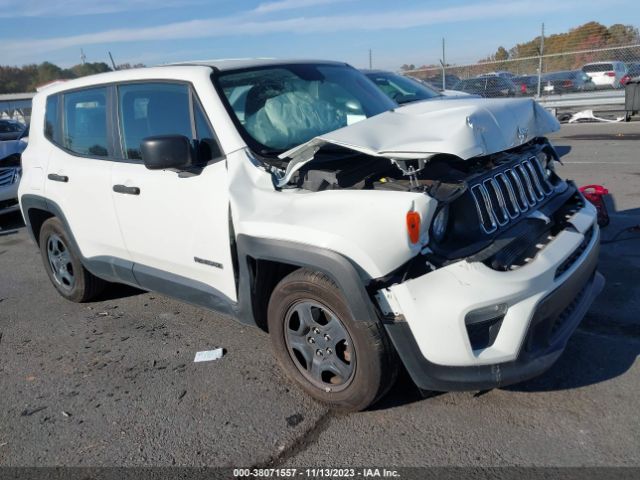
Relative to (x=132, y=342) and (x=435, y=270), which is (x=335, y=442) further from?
(x=132, y=342)

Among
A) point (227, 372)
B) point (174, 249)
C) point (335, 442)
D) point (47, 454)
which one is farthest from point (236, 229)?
point (47, 454)

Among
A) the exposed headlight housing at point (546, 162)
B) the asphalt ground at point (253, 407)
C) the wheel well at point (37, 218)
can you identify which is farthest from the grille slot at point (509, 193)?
the wheel well at point (37, 218)

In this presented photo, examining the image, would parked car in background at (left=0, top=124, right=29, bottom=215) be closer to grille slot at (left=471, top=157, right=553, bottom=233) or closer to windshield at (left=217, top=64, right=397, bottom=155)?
windshield at (left=217, top=64, right=397, bottom=155)

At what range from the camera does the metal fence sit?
63.4 feet

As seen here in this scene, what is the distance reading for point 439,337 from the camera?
269 cm

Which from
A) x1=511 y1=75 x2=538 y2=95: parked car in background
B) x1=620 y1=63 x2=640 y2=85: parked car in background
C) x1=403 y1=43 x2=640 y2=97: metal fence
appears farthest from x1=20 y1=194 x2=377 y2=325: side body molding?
x1=620 y1=63 x2=640 y2=85: parked car in background

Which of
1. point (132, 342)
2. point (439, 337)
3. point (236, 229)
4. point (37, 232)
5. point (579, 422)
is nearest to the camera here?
point (439, 337)

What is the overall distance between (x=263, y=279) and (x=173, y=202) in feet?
2.76

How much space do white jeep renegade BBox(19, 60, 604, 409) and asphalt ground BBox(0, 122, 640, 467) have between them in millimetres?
286

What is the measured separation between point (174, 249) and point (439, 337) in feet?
6.36

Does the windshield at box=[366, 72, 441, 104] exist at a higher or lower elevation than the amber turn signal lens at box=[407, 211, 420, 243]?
higher

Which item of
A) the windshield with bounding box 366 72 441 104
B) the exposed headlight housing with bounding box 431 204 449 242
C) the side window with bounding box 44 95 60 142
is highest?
the side window with bounding box 44 95 60 142

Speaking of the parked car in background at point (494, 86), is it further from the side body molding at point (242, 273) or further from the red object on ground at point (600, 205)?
the side body molding at point (242, 273)

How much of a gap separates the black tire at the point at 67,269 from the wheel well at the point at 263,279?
2.21m
